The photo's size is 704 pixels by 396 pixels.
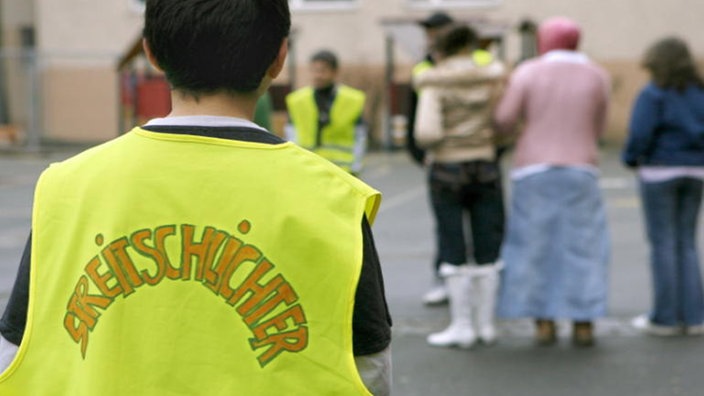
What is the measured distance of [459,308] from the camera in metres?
7.34

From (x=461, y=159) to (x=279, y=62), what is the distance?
509 cm

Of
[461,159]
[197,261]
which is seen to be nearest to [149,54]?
[197,261]

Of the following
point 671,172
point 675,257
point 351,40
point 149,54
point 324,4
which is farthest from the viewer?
point 324,4

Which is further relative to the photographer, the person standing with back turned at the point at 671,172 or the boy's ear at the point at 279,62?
the person standing with back turned at the point at 671,172

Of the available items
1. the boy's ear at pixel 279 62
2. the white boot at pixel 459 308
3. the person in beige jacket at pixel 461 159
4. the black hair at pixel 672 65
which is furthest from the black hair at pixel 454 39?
the boy's ear at pixel 279 62

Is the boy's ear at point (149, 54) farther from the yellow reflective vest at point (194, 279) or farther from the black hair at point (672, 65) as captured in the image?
the black hair at point (672, 65)

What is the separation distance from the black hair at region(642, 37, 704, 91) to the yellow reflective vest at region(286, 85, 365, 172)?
1.91 m

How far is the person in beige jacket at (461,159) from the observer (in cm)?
726

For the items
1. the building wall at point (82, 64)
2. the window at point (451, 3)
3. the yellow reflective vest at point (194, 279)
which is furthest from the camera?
the building wall at point (82, 64)

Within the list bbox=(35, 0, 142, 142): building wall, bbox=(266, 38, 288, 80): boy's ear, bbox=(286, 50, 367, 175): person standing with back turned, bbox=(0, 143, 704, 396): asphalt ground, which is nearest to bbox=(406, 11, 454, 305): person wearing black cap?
bbox=(286, 50, 367, 175): person standing with back turned

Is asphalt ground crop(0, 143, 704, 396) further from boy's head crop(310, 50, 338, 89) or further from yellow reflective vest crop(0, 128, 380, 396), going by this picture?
yellow reflective vest crop(0, 128, 380, 396)

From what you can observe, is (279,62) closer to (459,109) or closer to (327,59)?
(459,109)

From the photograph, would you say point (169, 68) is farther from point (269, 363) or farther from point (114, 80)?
point (114, 80)

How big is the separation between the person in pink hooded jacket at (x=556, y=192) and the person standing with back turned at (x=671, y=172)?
1.14ft
